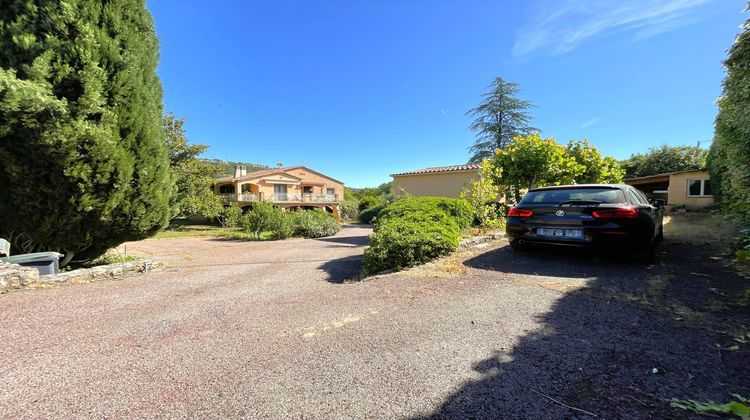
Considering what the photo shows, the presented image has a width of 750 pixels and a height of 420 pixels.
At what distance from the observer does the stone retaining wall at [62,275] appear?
4105 millimetres

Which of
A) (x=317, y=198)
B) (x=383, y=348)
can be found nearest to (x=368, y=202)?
(x=317, y=198)

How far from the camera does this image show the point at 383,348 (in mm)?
2395

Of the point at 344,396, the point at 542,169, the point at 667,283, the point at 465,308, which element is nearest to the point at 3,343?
the point at 344,396

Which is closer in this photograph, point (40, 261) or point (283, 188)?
point (40, 261)

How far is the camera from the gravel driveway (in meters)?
1.78

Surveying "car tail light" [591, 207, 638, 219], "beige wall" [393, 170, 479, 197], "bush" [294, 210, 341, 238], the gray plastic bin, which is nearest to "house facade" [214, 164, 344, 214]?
"beige wall" [393, 170, 479, 197]

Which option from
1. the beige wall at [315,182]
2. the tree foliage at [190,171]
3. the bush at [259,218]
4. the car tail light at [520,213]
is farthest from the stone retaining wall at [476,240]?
the beige wall at [315,182]

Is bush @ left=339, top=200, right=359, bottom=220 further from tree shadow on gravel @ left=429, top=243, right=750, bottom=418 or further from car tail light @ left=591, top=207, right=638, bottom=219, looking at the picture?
tree shadow on gravel @ left=429, top=243, right=750, bottom=418

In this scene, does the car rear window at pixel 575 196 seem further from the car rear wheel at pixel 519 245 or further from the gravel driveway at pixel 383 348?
the gravel driveway at pixel 383 348

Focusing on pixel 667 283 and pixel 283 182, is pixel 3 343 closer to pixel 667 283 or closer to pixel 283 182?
pixel 667 283

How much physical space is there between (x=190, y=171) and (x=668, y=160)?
132 ft

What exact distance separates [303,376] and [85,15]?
6.71 m

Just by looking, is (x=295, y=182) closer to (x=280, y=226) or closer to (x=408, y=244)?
(x=280, y=226)

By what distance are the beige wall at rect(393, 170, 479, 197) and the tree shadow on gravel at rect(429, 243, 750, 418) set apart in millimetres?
16039
